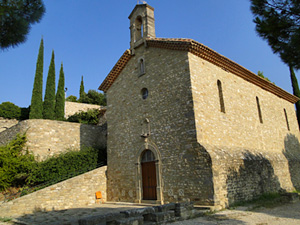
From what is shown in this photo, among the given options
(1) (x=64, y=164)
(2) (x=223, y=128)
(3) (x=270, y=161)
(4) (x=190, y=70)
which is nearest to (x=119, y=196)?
(1) (x=64, y=164)

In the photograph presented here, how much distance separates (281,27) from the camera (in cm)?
852

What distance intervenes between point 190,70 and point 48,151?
10.3m

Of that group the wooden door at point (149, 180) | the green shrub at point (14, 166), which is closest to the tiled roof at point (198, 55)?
→ the wooden door at point (149, 180)

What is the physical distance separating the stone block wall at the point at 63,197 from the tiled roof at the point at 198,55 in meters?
5.66

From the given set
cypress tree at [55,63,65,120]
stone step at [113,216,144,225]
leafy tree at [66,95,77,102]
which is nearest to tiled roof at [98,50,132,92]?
stone step at [113,216,144,225]

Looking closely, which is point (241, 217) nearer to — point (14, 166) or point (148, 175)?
point (148, 175)

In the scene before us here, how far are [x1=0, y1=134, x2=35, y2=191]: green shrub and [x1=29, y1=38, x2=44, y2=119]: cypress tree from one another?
8.79 m

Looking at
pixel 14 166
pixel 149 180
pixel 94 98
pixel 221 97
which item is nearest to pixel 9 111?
pixel 94 98

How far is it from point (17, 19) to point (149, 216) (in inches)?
293

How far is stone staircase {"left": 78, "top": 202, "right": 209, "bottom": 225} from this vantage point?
6988 mm

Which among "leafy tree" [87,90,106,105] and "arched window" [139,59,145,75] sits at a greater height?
"leafy tree" [87,90,106,105]

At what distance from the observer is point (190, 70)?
10875mm

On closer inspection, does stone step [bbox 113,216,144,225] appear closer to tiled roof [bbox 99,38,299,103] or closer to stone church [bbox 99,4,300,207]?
stone church [bbox 99,4,300,207]

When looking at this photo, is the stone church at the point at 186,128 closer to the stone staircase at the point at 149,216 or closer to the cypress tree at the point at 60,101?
the stone staircase at the point at 149,216
